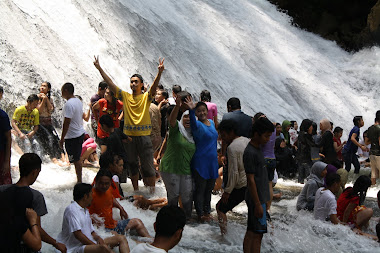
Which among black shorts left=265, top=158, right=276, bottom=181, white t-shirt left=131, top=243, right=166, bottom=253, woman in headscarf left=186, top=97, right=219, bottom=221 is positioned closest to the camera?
white t-shirt left=131, top=243, right=166, bottom=253

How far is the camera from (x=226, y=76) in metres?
17.6

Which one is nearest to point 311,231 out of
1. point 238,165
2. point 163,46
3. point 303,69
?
point 238,165

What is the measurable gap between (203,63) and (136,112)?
30.6 ft

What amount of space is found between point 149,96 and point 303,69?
14.3 metres

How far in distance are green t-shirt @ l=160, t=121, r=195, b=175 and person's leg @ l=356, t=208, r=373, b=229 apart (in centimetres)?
227

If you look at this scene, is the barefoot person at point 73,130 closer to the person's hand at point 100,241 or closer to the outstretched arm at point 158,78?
the outstretched arm at point 158,78

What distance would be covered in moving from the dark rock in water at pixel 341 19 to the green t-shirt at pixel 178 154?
2009 cm

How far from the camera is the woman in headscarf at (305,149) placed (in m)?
11.4

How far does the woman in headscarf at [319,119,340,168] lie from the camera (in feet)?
36.8

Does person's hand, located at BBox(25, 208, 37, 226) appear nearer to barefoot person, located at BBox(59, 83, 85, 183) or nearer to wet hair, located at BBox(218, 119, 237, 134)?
wet hair, located at BBox(218, 119, 237, 134)

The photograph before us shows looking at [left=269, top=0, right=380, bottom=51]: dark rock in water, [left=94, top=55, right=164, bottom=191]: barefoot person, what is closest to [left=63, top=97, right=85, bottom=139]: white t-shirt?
[left=94, top=55, right=164, bottom=191]: barefoot person

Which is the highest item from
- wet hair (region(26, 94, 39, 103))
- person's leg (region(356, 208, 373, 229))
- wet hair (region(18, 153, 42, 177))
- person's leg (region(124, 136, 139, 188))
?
person's leg (region(356, 208, 373, 229))

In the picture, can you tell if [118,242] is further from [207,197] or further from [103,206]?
[207,197]

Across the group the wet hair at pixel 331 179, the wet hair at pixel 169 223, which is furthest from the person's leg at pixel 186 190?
the wet hair at pixel 169 223
